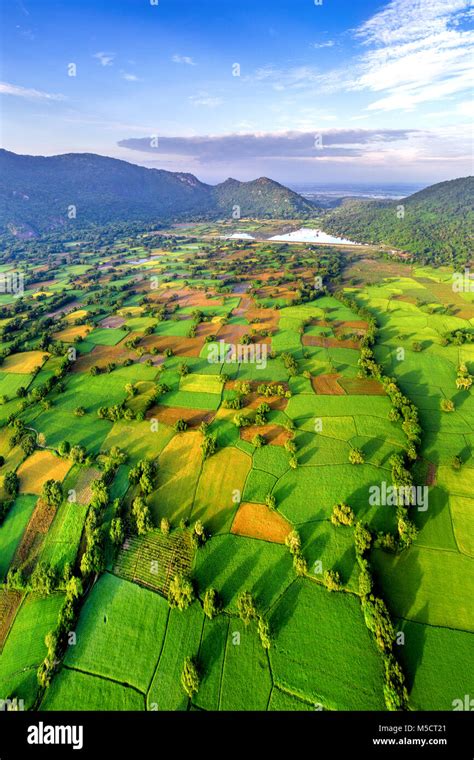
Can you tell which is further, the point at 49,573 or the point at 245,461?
the point at 245,461

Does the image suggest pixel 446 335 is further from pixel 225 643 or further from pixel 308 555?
pixel 225 643

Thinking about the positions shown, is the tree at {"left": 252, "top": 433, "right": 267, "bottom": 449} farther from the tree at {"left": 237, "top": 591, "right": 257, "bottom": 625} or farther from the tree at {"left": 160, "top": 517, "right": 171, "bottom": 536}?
the tree at {"left": 237, "top": 591, "right": 257, "bottom": 625}

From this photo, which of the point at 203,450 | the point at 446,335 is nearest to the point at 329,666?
the point at 203,450

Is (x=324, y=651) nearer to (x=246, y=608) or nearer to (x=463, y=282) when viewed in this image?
(x=246, y=608)

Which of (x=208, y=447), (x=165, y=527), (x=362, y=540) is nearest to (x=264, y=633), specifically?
(x=362, y=540)

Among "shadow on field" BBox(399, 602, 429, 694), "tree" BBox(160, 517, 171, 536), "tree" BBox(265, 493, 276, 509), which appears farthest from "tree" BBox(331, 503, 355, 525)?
"tree" BBox(160, 517, 171, 536)
